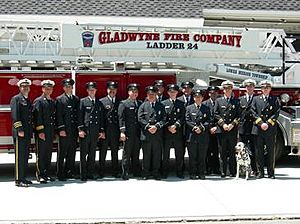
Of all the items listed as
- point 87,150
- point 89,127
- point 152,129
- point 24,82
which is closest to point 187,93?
point 152,129

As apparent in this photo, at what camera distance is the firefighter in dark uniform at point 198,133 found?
950cm

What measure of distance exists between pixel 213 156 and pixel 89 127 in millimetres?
2335

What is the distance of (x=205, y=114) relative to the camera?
953 centimetres

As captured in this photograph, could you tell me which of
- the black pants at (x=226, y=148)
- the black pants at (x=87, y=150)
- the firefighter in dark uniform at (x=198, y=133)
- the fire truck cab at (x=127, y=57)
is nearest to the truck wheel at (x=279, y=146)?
the fire truck cab at (x=127, y=57)

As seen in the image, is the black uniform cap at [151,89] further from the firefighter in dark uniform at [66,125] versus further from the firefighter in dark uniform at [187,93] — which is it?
the firefighter in dark uniform at [66,125]

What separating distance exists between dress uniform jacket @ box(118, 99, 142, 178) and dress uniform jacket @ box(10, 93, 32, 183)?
5.02ft

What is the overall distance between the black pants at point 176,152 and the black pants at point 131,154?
17.9 inches

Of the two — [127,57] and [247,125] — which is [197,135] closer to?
[247,125]

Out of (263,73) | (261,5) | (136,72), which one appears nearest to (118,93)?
(136,72)

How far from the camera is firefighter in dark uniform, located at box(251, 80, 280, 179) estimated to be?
9.52 m

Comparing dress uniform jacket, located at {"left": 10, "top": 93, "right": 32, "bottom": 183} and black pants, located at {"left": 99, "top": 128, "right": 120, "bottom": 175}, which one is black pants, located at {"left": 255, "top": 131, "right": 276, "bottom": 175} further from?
dress uniform jacket, located at {"left": 10, "top": 93, "right": 32, "bottom": 183}

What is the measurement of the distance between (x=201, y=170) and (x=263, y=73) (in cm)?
287

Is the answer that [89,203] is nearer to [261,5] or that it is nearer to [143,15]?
[143,15]

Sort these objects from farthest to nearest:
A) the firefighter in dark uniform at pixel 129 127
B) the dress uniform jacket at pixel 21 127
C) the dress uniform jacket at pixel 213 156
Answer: the dress uniform jacket at pixel 213 156, the firefighter in dark uniform at pixel 129 127, the dress uniform jacket at pixel 21 127
